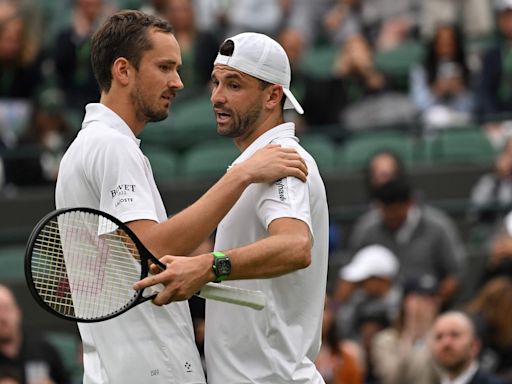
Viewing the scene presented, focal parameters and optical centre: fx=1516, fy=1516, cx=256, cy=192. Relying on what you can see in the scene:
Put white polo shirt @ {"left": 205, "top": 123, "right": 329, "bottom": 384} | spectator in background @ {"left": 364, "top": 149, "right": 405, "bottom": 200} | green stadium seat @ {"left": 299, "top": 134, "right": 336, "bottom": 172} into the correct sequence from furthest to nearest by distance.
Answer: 1. green stadium seat @ {"left": 299, "top": 134, "right": 336, "bottom": 172}
2. spectator in background @ {"left": 364, "top": 149, "right": 405, "bottom": 200}
3. white polo shirt @ {"left": 205, "top": 123, "right": 329, "bottom": 384}

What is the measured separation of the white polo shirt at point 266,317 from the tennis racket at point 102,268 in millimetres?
263

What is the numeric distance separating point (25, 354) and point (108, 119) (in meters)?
3.67

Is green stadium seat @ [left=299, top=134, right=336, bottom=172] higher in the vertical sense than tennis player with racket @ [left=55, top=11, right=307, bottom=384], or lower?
lower

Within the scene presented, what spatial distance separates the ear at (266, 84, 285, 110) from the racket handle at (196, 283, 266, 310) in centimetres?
→ 75

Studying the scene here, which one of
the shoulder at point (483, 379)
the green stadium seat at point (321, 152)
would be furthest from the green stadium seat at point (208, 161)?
the shoulder at point (483, 379)

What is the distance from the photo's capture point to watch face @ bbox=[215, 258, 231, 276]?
5.07 metres

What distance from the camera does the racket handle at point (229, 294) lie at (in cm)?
516

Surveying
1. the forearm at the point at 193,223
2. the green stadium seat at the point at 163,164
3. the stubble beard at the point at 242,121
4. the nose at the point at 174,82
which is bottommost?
the green stadium seat at the point at 163,164

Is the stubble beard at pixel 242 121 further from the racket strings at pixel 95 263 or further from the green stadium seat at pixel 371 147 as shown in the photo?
the green stadium seat at pixel 371 147

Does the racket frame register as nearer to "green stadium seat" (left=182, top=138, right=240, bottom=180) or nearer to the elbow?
the elbow

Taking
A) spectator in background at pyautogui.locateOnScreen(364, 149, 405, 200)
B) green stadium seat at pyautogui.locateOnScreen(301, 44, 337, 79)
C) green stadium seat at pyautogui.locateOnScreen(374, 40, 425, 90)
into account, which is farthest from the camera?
green stadium seat at pyautogui.locateOnScreen(301, 44, 337, 79)

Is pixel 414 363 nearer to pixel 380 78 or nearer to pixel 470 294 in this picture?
pixel 470 294

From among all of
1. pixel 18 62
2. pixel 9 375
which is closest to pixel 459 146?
pixel 18 62

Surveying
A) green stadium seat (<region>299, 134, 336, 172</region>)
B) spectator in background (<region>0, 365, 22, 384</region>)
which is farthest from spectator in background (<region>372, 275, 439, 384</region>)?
green stadium seat (<region>299, 134, 336, 172</region>)
